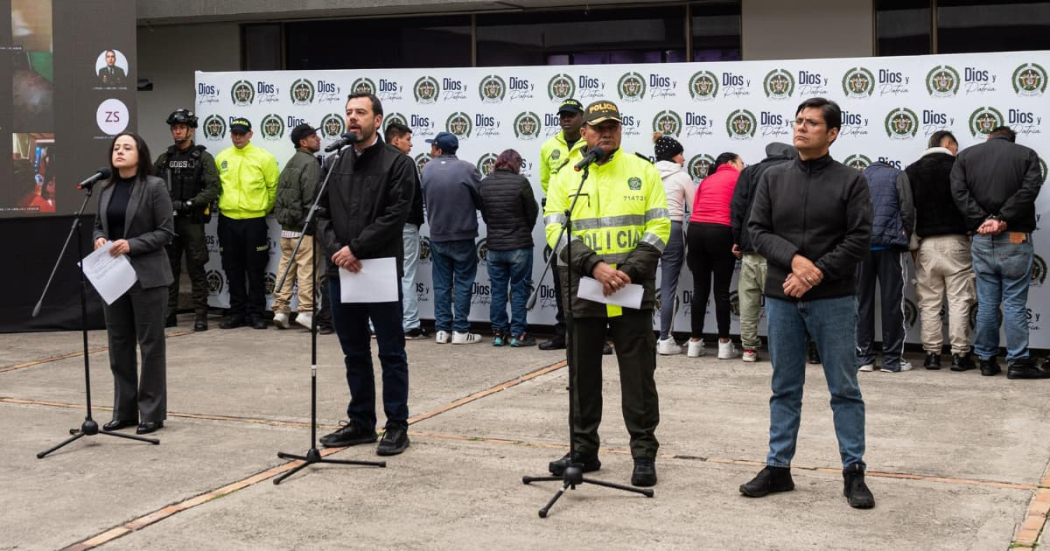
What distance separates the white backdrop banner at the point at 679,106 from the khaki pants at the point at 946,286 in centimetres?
48

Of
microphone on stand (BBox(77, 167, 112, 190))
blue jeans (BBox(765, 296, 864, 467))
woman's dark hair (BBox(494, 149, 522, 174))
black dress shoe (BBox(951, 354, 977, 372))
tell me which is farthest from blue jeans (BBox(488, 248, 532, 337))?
blue jeans (BBox(765, 296, 864, 467))

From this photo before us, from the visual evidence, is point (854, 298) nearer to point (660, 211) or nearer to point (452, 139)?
point (660, 211)

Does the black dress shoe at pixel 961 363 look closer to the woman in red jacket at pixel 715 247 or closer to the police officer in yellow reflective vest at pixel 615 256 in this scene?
the woman in red jacket at pixel 715 247

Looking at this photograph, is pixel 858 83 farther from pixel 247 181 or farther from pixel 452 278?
pixel 247 181

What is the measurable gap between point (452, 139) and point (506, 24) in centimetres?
396

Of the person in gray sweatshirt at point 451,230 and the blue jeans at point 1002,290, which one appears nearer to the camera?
the blue jeans at point 1002,290

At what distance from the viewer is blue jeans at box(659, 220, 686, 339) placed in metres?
12.0

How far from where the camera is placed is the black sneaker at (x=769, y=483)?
6.53m

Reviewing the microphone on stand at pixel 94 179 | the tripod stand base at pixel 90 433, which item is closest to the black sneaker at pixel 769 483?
the tripod stand base at pixel 90 433

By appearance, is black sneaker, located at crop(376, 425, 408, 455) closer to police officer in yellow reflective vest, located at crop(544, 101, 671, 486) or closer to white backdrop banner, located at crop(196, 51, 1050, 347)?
police officer in yellow reflective vest, located at crop(544, 101, 671, 486)

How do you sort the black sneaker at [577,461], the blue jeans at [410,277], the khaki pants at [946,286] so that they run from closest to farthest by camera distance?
1. the black sneaker at [577,461]
2. the khaki pants at [946,286]
3. the blue jeans at [410,277]

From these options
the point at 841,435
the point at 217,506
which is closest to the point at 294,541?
the point at 217,506

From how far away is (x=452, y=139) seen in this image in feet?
41.2

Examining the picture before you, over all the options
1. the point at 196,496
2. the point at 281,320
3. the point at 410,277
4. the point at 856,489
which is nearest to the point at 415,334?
the point at 410,277
